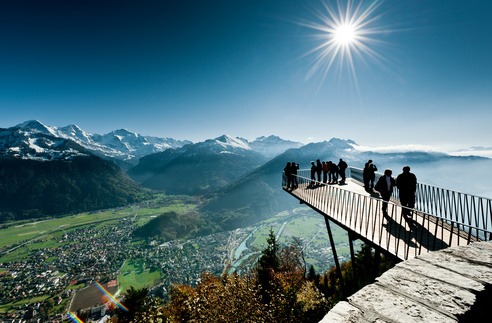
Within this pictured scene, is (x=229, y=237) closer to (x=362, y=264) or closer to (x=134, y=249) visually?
(x=134, y=249)

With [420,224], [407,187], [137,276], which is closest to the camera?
[420,224]

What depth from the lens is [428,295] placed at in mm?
2379

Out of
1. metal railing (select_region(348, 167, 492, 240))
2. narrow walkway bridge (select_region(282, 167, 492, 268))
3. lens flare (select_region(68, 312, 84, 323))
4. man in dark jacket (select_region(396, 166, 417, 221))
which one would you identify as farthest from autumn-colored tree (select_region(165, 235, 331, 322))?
lens flare (select_region(68, 312, 84, 323))

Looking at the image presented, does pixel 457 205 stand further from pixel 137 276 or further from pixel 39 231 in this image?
pixel 39 231

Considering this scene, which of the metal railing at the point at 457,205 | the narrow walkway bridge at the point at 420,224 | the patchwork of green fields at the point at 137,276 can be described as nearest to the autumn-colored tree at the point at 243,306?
the narrow walkway bridge at the point at 420,224

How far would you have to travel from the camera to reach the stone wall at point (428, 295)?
2.12m

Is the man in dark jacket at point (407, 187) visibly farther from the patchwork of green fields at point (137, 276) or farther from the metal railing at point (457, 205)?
the patchwork of green fields at point (137, 276)

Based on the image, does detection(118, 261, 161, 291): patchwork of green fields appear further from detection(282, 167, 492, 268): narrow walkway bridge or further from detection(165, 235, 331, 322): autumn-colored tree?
detection(282, 167, 492, 268): narrow walkway bridge

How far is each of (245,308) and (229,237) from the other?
128m

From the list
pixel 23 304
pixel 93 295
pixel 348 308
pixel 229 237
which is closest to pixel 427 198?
pixel 348 308

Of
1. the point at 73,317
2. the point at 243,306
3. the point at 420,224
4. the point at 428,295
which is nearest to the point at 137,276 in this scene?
the point at 73,317

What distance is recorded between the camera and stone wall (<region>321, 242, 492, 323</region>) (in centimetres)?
212

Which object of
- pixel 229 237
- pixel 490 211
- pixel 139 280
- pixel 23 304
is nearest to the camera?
pixel 490 211

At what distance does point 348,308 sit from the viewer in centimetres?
234
